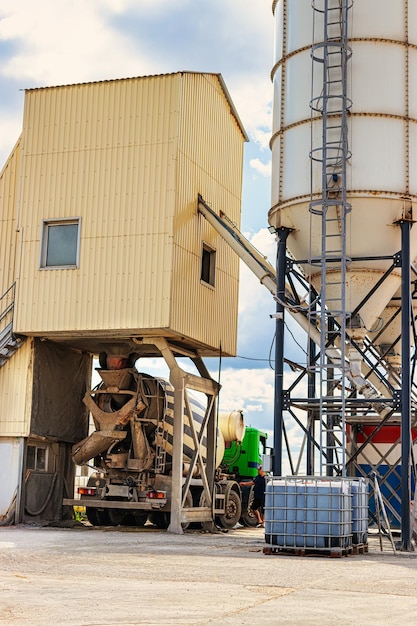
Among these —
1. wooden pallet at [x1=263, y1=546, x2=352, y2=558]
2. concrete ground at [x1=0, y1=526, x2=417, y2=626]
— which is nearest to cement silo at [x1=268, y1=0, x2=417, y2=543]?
wooden pallet at [x1=263, y1=546, x2=352, y2=558]

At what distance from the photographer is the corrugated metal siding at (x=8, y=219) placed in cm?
2703

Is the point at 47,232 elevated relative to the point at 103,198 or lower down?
lower down

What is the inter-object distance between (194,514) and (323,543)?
7894 mm

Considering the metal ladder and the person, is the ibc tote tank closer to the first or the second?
the metal ladder

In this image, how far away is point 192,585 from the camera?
480 inches

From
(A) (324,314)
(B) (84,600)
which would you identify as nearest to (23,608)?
(B) (84,600)

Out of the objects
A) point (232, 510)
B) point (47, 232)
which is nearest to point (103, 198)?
point (47, 232)

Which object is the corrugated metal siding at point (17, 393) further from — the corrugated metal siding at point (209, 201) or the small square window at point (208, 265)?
the small square window at point (208, 265)

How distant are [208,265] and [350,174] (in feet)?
22.3

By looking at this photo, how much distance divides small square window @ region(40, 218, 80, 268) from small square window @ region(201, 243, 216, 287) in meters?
3.79

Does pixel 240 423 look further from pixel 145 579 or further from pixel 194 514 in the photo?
pixel 145 579

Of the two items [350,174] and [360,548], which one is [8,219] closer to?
[350,174]

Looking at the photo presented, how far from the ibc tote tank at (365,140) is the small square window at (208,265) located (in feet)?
13.7

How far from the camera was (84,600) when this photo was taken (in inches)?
410
